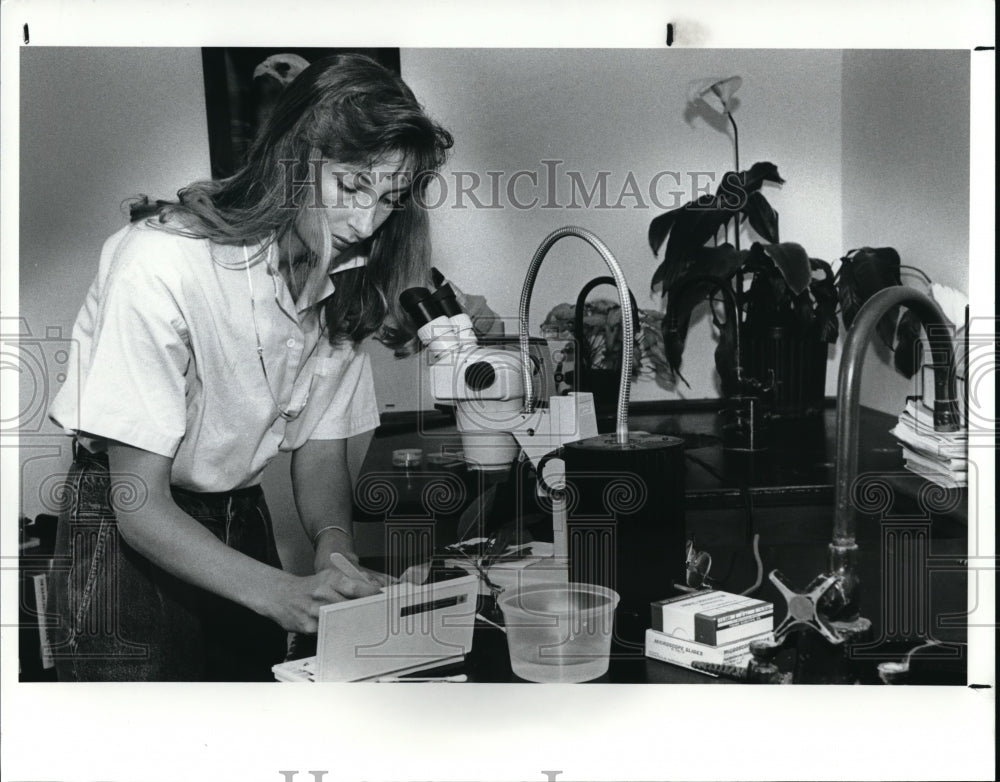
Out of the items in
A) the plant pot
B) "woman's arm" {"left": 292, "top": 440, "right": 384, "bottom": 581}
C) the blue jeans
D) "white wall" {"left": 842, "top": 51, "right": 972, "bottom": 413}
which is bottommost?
the blue jeans

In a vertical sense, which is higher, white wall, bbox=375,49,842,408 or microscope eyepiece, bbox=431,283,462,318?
white wall, bbox=375,49,842,408

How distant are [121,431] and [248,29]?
0.61 meters

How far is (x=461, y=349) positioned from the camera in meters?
1.34

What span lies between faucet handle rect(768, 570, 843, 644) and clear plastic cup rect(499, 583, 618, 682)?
20 cm

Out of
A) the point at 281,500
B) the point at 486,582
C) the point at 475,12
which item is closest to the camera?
the point at 486,582

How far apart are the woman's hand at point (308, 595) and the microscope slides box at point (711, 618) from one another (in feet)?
1.21

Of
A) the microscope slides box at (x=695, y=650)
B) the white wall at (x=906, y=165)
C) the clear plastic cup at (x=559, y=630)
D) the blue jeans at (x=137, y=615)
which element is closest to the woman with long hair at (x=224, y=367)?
the blue jeans at (x=137, y=615)

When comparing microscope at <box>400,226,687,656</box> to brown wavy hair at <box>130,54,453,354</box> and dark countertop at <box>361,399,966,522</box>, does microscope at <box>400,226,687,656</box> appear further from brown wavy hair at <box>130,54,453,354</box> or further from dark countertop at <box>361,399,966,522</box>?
brown wavy hair at <box>130,54,453,354</box>

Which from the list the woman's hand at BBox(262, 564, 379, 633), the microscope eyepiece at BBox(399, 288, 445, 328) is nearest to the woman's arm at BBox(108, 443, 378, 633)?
the woman's hand at BBox(262, 564, 379, 633)

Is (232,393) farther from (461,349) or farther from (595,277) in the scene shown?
(595,277)

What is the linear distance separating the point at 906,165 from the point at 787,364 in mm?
363

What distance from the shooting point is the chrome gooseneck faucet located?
115 cm

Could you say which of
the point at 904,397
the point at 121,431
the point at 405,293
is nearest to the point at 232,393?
the point at 121,431

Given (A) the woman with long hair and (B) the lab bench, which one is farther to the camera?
(B) the lab bench
